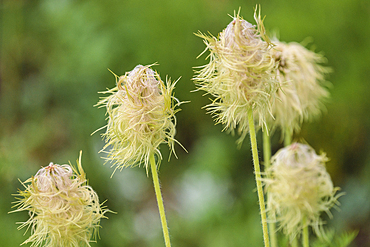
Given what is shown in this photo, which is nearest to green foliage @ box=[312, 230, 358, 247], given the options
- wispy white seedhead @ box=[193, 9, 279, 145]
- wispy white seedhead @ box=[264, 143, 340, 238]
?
wispy white seedhead @ box=[264, 143, 340, 238]

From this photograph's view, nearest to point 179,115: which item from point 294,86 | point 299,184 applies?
point 294,86

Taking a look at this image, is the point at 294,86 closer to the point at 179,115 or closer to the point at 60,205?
the point at 60,205

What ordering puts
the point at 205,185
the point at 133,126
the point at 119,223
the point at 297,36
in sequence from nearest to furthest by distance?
the point at 133,126 → the point at 119,223 → the point at 205,185 → the point at 297,36

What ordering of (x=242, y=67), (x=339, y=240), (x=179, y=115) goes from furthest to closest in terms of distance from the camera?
1. (x=179, y=115)
2. (x=339, y=240)
3. (x=242, y=67)

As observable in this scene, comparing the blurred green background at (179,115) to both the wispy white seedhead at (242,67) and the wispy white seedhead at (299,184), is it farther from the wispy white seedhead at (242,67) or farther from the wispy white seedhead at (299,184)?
the wispy white seedhead at (242,67)

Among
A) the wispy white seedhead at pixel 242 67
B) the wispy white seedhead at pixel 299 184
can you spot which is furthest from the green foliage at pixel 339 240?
the wispy white seedhead at pixel 242 67

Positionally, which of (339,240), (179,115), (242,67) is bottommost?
(339,240)

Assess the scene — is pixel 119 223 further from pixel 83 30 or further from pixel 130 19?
pixel 130 19

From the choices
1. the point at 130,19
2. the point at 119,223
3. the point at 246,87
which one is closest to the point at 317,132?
the point at 119,223

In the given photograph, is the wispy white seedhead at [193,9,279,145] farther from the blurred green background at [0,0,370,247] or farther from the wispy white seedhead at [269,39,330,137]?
the blurred green background at [0,0,370,247]
